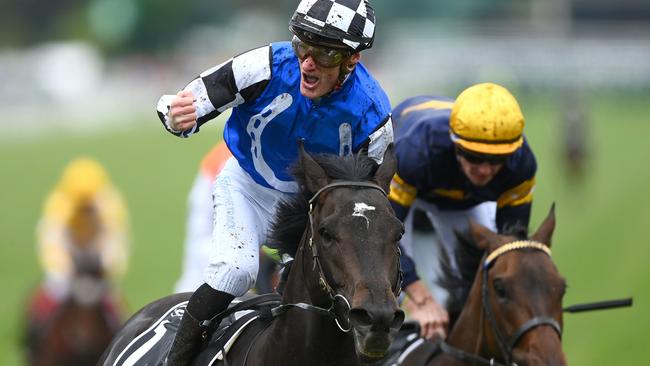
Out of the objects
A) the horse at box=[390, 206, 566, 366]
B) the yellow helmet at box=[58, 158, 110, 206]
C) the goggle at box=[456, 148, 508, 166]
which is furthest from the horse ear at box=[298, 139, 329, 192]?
the yellow helmet at box=[58, 158, 110, 206]

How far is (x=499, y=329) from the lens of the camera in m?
5.99

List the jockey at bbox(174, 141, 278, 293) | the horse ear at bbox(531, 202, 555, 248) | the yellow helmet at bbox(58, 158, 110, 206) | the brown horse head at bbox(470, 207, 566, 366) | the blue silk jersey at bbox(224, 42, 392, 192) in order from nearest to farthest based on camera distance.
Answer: the blue silk jersey at bbox(224, 42, 392, 192)
the brown horse head at bbox(470, 207, 566, 366)
the horse ear at bbox(531, 202, 555, 248)
the jockey at bbox(174, 141, 278, 293)
the yellow helmet at bbox(58, 158, 110, 206)

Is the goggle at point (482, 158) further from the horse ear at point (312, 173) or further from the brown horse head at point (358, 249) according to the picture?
the horse ear at point (312, 173)

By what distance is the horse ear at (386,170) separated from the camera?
15.3 ft

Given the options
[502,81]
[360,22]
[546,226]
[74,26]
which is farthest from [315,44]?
[74,26]

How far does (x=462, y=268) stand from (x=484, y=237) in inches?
11.4

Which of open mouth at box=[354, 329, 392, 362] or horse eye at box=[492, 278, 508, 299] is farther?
horse eye at box=[492, 278, 508, 299]

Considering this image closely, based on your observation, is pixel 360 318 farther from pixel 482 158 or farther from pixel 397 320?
pixel 482 158

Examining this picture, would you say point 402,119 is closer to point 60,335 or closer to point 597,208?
point 60,335

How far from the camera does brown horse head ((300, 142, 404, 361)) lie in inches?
165

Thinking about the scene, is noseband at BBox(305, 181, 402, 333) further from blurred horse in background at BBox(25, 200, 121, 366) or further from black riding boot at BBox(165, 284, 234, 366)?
blurred horse in background at BBox(25, 200, 121, 366)

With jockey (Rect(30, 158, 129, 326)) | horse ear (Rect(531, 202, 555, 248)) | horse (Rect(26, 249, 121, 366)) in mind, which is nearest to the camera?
horse ear (Rect(531, 202, 555, 248))

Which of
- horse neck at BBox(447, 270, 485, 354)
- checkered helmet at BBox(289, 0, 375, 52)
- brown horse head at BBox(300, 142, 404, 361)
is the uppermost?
checkered helmet at BBox(289, 0, 375, 52)

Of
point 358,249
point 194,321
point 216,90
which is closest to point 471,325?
point 194,321
